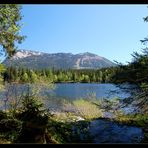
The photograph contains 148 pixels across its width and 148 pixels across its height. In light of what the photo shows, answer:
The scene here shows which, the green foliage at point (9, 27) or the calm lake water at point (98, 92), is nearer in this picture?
the calm lake water at point (98, 92)

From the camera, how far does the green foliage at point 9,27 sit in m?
9.20

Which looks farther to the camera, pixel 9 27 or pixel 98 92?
pixel 98 92

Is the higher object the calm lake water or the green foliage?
the green foliage

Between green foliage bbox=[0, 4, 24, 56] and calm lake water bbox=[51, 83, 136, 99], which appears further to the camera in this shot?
green foliage bbox=[0, 4, 24, 56]

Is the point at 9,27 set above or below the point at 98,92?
above

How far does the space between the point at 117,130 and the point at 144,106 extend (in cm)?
194

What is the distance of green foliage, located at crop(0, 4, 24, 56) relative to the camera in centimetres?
920

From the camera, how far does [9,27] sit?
31.2ft

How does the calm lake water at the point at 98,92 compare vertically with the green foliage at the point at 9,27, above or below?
below

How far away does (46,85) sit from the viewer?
13578mm
